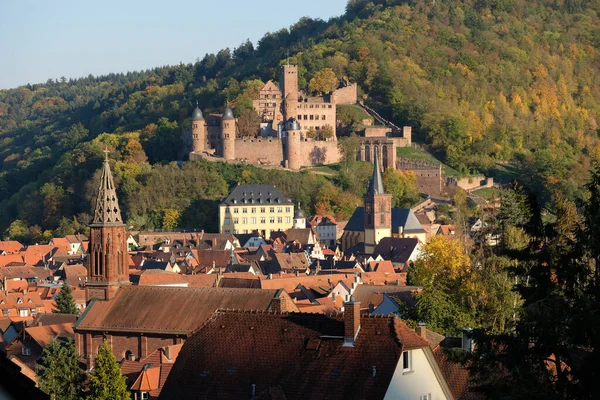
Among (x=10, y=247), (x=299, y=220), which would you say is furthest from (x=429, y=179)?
(x=10, y=247)

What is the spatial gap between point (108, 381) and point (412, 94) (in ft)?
408

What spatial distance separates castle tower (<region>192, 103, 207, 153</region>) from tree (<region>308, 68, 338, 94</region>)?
1850 cm

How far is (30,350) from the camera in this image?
49.2 meters

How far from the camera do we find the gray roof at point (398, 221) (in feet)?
380

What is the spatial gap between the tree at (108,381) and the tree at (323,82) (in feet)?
374

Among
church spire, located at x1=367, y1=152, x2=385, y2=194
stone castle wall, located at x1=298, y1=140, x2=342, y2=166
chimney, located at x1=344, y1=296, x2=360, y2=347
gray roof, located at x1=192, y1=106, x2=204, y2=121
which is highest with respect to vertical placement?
chimney, located at x1=344, y1=296, x2=360, y2=347

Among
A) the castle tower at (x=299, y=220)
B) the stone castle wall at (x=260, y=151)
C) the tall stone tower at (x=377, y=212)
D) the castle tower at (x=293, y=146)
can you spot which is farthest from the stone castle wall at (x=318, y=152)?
the tall stone tower at (x=377, y=212)

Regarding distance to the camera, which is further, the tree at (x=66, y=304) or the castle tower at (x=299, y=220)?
the castle tower at (x=299, y=220)

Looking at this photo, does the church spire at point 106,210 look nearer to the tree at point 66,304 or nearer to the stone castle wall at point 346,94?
the tree at point 66,304

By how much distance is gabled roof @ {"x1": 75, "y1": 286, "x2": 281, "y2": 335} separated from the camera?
4144 centimetres

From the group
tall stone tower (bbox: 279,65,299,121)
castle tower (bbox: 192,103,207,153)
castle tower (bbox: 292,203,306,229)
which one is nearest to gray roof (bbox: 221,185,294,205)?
castle tower (bbox: 292,203,306,229)

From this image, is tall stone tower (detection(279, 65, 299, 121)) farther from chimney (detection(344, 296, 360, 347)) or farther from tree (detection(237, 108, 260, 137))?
chimney (detection(344, 296, 360, 347))

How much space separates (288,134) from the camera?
13025cm

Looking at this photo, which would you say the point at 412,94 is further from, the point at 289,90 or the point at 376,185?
the point at 376,185
